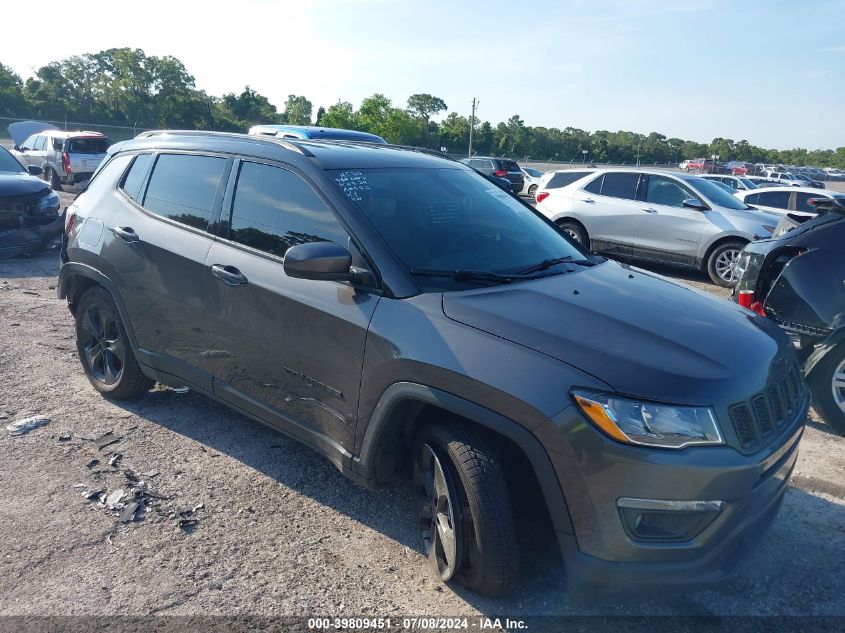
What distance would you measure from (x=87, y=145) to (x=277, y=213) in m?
19.0

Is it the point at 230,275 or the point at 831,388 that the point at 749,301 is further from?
the point at 230,275

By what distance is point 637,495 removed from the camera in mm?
2271

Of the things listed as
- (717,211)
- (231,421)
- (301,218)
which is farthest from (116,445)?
(717,211)

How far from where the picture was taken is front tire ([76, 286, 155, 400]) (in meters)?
4.47

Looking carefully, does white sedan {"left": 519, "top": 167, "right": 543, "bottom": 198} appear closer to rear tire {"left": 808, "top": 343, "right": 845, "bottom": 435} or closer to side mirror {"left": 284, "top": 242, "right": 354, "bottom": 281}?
rear tire {"left": 808, "top": 343, "right": 845, "bottom": 435}

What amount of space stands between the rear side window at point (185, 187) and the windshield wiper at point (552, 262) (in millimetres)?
1861

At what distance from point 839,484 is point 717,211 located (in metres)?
7.19

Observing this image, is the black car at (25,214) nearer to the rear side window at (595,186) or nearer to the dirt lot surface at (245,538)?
the dirt lot surface at (245,538)

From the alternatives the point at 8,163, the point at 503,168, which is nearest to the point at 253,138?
the point at 8,163

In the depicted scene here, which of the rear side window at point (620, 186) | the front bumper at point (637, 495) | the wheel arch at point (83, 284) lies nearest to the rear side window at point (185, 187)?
the wheel arch at point (83, 284)

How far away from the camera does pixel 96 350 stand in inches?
188

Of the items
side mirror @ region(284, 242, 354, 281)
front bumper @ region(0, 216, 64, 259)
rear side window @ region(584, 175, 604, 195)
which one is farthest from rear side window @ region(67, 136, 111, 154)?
side mirror @ region(284, 242, 354, 281)

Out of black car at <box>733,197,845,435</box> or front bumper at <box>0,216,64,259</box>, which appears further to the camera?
front bumper at <box>0,216,64,259</box>

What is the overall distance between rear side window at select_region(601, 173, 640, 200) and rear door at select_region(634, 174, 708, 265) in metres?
0.17
